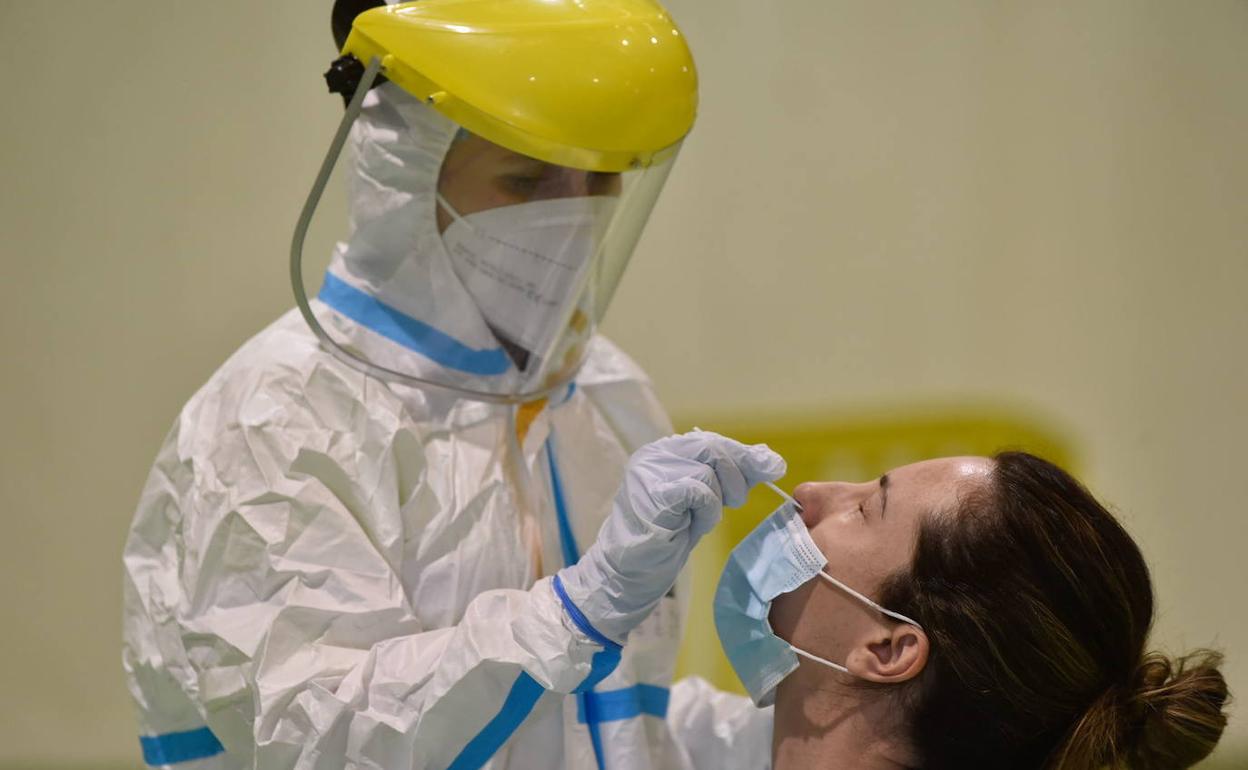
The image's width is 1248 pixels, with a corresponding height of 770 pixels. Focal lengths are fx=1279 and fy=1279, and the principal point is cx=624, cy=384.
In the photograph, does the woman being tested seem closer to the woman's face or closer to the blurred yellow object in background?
the woman's face

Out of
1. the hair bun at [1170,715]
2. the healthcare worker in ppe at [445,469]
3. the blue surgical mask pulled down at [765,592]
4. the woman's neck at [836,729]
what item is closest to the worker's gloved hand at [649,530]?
the healthcare worker in ppe at [445,469]

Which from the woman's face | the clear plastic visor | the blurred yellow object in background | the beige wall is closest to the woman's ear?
the woman's face

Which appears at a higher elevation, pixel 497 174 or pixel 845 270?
pixel 497 174

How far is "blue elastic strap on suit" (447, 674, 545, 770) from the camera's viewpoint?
134 cm

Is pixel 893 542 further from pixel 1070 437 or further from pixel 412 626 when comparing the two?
pixel 1070 437

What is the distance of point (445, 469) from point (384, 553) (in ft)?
0.48

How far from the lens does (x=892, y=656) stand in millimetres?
1441

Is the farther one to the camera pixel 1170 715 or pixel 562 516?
pixel 562 516

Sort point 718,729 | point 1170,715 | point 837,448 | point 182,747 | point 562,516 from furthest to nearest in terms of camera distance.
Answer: point 837,448 < point 718,729 < point 562,516 < point 182,747 < point 1170,715

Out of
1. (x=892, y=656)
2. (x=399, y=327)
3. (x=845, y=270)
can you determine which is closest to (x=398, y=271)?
(x=399, y=327)

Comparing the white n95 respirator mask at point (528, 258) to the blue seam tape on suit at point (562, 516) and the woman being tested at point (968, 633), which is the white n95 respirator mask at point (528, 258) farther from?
the woman being tested at point (968, 633)

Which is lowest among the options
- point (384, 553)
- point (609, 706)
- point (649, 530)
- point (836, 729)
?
point (609, 706)

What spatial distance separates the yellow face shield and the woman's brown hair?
577mm

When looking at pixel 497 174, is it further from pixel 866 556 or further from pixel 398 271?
pixel 866 556
